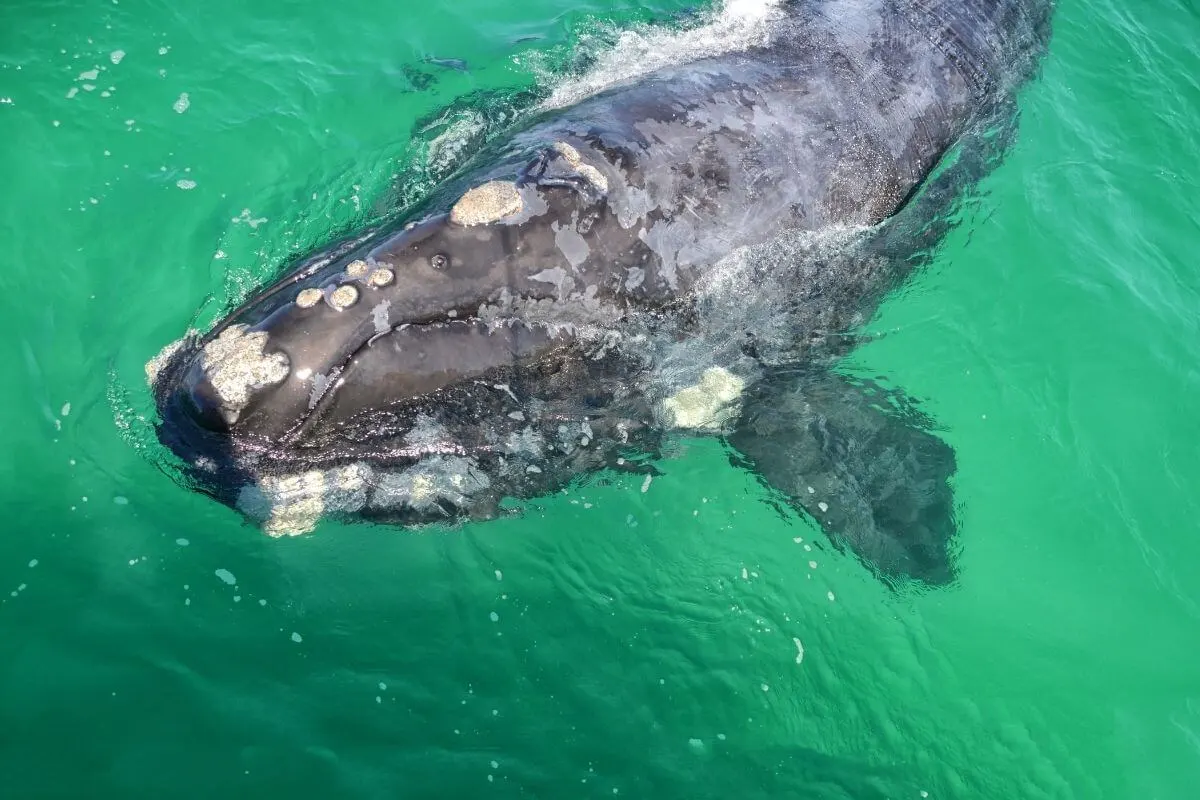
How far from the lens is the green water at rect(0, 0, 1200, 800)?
6.73 meters

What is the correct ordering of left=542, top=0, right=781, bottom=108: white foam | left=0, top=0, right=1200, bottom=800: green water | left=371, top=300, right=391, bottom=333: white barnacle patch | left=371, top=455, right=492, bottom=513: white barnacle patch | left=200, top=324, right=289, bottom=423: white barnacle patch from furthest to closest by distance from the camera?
left=542, top=0, right=781, bottom=108: white foam, left=371, top=455, right=492, bottom=513: white barnacle patch, left=0, top=0, right=1200, bottom=800: green water, left=371, top=300, right=391, bottom=333: white barnacle patch, left=200, top=324, right=289, bottom=423: white barnacle patch

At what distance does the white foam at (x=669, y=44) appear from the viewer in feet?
30.0

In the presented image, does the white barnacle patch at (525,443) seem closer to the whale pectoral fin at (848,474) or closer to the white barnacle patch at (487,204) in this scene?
the white barnacle patch at (487,204)

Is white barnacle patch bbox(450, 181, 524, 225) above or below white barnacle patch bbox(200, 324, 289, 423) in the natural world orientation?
above

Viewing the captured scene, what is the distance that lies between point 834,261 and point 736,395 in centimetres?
156

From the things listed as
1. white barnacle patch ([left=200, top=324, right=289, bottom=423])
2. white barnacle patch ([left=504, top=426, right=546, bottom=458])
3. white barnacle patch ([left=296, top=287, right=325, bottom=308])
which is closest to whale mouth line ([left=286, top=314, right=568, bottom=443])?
white barnacle patch ([left=200, top=324, right=289, bottom=423])

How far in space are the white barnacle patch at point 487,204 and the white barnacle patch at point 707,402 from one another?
2220 mm

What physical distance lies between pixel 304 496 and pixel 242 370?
1188mm

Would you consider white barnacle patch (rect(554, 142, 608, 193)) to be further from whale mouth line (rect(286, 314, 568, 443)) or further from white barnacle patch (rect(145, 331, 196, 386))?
white barnacle patch (rect(145, 331, 196, 386))

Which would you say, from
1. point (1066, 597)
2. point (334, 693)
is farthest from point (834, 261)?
point (334, 693)

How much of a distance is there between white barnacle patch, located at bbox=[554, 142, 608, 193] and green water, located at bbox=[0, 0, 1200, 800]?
7.36 ft

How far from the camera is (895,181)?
8.80m

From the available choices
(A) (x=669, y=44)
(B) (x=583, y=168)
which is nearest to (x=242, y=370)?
(B) (x=583, y=168)

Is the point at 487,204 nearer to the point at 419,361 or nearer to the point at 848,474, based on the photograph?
the point at 419,361
